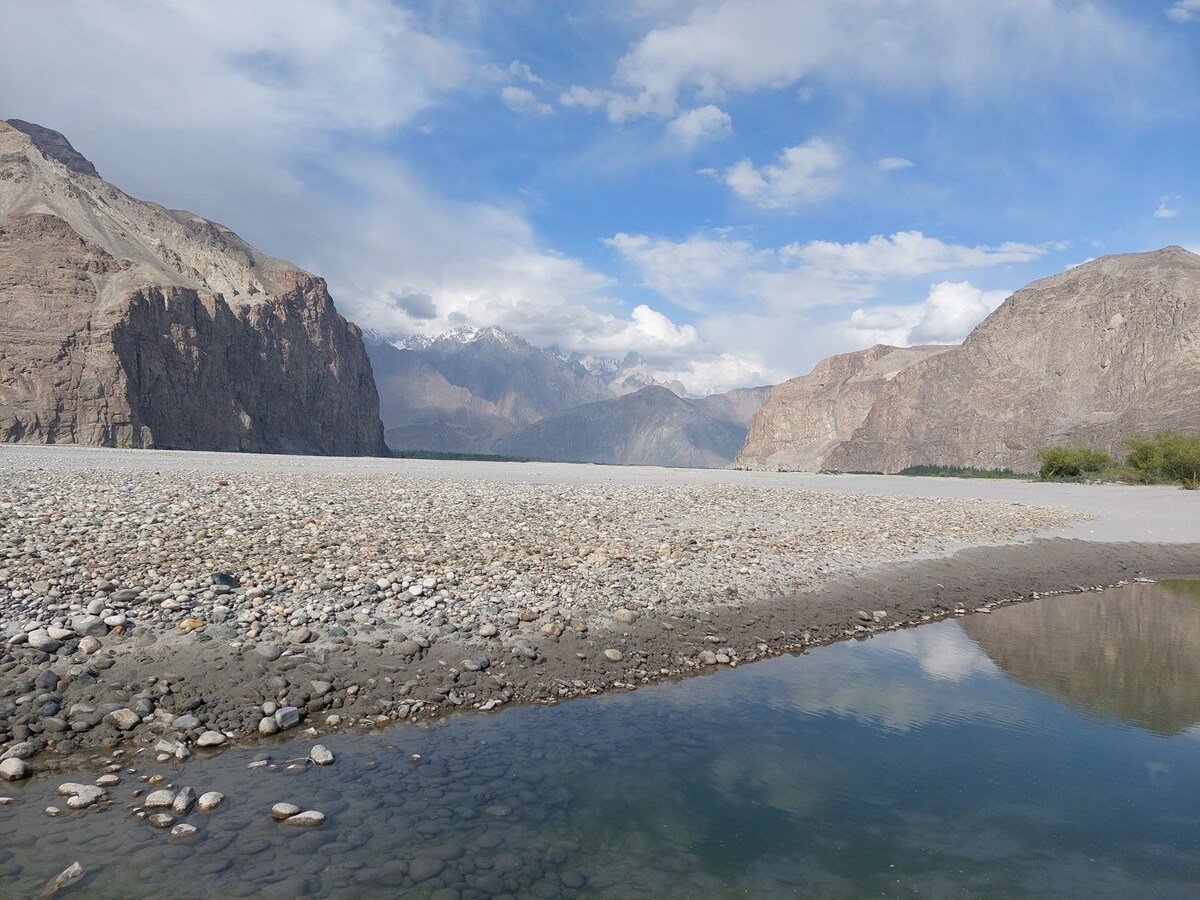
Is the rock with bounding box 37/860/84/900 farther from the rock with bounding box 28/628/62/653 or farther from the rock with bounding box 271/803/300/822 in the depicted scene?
the rock with bounding box 28/628/62/653

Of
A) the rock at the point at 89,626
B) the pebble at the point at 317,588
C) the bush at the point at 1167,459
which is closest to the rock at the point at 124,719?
the pebble at the point at 317,588

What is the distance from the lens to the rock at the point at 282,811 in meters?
5.85

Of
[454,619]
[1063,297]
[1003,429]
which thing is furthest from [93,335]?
[1063,297]

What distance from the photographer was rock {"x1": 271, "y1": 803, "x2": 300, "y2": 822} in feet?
19.2

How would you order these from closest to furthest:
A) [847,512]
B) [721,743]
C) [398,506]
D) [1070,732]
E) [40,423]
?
[721,743] < [1070,732] < [398,506] < [847,512] < [40,423]

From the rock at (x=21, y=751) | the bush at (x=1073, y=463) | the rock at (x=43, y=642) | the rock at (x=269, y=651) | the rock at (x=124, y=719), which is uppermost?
the bush at (x=1073, y=463)

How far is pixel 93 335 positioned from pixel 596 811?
12363 cm

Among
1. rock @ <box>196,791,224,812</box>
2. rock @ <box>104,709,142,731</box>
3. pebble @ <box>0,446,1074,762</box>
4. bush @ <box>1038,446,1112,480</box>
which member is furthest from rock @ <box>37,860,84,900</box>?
bush @ <box>1038,446,1112,480</box>

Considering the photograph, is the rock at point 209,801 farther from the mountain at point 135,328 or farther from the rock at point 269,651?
the mountain at point 135,328

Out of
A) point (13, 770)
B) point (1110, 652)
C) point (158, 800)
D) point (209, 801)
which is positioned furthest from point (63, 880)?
point (1110, 652)

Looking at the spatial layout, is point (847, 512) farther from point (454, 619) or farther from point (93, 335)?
point (93, 335)

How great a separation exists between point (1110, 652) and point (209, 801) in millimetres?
13478

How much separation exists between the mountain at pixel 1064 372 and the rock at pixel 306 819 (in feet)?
493

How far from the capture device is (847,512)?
82.9ft
